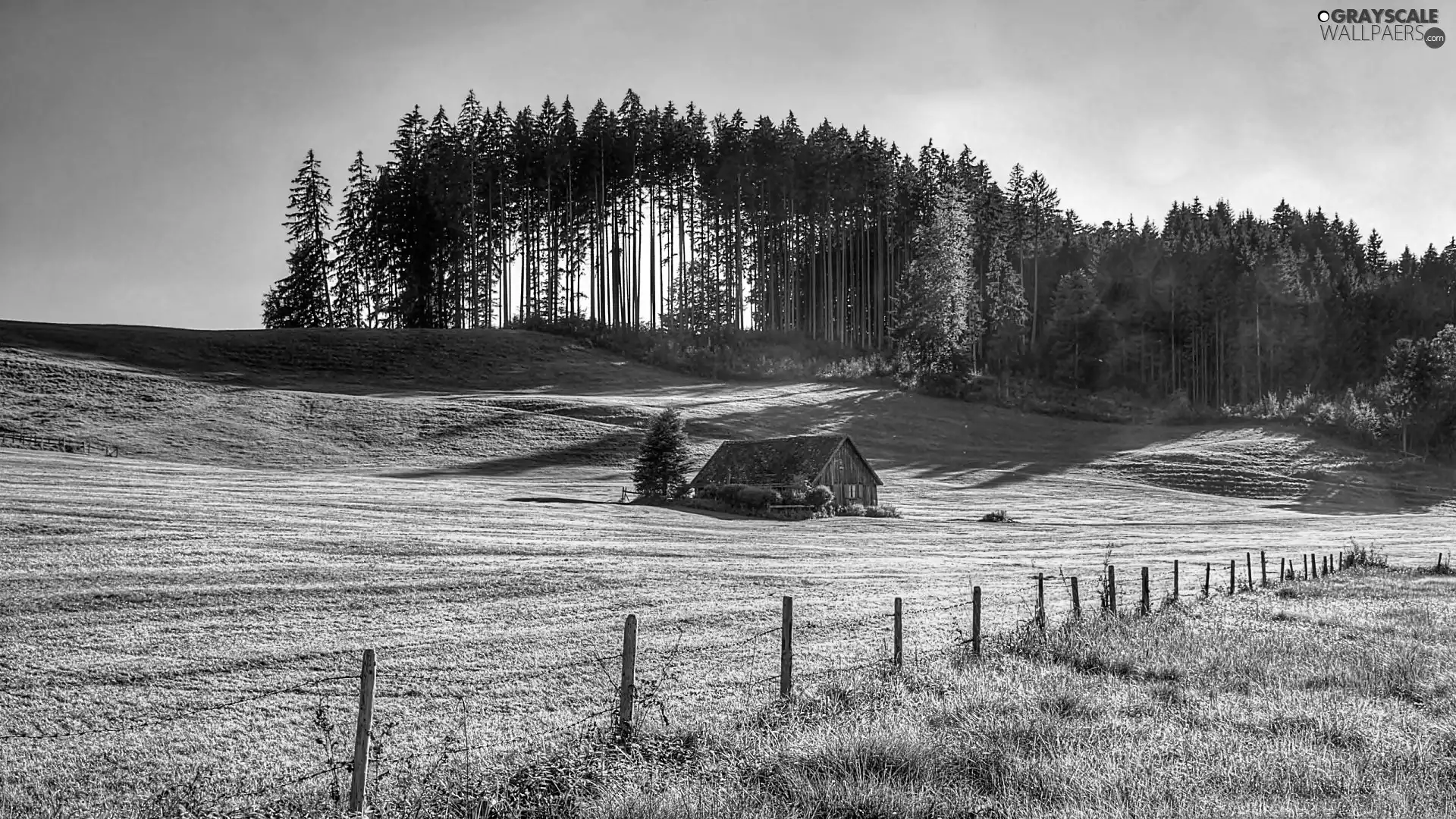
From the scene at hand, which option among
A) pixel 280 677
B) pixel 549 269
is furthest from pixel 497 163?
pixel 280 677

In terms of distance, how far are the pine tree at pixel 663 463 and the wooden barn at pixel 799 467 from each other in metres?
1.77

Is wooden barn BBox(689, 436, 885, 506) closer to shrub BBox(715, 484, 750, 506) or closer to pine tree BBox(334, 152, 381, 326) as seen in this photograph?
shrub BBox(715, 484, 750, 506)

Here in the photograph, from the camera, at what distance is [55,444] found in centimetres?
5381

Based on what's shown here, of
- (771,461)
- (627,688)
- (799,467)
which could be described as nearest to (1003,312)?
(771,461)

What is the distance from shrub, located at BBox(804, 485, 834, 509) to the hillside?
13.1 meters

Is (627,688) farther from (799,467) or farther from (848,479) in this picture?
(848,479)

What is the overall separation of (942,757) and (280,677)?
11.0 meters

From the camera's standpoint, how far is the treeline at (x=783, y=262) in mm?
101312

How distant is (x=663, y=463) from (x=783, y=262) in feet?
201

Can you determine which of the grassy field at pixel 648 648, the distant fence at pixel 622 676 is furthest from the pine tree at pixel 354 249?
the distant fence at pixel 622 676

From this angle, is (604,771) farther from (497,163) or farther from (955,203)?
(497,163)

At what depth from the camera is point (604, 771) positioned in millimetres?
8977

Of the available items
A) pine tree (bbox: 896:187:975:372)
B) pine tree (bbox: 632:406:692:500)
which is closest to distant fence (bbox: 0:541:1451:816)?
pine tree (bbox: 632:406:692:500)

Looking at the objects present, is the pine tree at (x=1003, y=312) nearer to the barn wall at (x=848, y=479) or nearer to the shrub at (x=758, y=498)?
the barn wall at (x=848, y=479)
